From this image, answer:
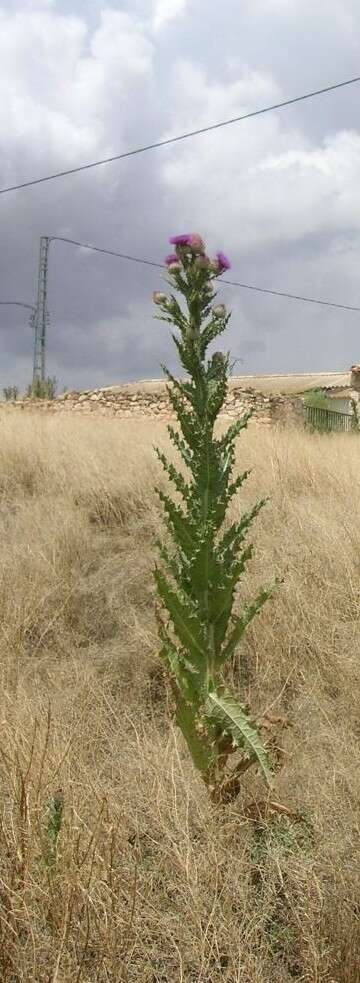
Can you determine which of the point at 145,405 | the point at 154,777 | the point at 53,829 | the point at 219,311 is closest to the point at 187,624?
the point at 154,777

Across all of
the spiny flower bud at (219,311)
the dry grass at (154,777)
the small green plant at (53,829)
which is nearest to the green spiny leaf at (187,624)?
the dry grass at (154,777)

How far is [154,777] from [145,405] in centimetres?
1629

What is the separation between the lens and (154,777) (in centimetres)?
293

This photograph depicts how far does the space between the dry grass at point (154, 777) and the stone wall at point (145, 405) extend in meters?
10.1

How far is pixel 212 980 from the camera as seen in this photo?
2059 millimetres

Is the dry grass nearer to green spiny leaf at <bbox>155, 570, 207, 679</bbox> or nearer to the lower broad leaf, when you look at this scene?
the lower broad leaf

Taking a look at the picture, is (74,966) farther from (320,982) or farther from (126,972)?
(320,982)

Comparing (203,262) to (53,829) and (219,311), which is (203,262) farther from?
(53,829)

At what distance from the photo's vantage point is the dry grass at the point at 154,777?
218 centimetres

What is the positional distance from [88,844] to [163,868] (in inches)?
12.1

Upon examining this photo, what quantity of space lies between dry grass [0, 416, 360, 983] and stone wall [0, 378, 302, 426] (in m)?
10.1

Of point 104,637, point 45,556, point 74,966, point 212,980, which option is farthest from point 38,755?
point 45,556

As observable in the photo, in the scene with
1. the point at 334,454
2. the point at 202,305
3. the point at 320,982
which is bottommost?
the point at 320,982

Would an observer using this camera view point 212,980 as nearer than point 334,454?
Yes
